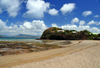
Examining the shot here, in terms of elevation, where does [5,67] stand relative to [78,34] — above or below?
below

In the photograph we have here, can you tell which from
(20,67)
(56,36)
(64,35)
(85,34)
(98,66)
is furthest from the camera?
(56,36)

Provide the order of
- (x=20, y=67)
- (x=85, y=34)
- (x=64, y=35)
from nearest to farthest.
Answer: (x=20, y=67)
(x=85, y=34)
(x=64, y=35)

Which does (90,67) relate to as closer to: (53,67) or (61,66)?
(61,66)

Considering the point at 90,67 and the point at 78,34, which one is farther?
the point at 78,34

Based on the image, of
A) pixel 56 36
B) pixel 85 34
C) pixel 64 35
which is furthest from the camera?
pixel 56 36

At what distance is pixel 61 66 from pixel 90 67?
2.16 meters

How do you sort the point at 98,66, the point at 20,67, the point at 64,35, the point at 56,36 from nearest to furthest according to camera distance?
the point at 20,67, the point at 98,66, the point at 64,35, the point at 56,36

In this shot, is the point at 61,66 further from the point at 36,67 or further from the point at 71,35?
the point at 71,35

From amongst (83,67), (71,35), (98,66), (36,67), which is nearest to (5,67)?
(36,67)

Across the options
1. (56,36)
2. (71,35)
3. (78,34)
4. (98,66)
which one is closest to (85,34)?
(78,34)

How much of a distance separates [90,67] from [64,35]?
60.1m

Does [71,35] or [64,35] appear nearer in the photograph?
[71,35]

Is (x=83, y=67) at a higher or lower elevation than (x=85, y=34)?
lower

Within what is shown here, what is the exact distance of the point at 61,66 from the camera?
5.13m
